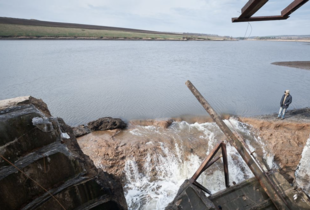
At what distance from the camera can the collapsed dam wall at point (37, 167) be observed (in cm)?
220

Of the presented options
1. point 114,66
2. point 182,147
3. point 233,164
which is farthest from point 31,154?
point 114,66

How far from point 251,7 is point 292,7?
75cm

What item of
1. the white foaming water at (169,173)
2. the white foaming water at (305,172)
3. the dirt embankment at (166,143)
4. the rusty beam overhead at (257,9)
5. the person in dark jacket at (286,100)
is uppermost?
the rusty beam overhead at (257,9)

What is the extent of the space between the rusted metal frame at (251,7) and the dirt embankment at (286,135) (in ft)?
21.8

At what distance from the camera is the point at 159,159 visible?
714 cm

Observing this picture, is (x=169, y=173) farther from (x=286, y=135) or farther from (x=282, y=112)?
(x=282, y=112)

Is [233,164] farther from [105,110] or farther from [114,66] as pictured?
[114,66]

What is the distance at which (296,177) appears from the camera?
5156 mm

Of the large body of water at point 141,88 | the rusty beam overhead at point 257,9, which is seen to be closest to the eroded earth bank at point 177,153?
the large body of water at point 141,88

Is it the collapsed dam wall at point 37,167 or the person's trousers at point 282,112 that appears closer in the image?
the collapsed dam wall at point 37,167

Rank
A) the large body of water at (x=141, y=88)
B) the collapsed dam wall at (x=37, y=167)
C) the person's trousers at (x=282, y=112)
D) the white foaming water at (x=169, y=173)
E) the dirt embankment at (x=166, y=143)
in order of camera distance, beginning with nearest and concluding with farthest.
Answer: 1. the collapsed dam wall at (x=37, y=167)
2. the white foaming water at (x=169, y=173)
3. the dirt embankment at (x=166, y=143)
4. the person's trousers at (x=282, y=112)
5. the large body of water at (x=141, y=88)

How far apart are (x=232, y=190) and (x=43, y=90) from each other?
14.1 meters

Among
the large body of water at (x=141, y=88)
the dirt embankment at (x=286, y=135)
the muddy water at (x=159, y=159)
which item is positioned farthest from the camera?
the large body of water at (x=141, y=88)

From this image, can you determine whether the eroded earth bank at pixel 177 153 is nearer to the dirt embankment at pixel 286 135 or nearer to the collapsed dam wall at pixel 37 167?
the dirt embankment at pixel 286 135
